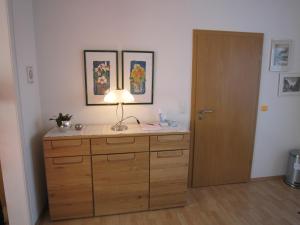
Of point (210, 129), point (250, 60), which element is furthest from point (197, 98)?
point (250, 60)

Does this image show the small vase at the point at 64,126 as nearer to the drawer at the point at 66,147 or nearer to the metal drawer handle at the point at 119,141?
the drawer at the point at 66,147

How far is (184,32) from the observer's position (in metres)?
2.37

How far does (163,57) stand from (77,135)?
4.33ft

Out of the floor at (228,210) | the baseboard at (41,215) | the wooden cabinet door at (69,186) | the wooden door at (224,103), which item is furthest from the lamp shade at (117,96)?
the baseboard at (41,215)

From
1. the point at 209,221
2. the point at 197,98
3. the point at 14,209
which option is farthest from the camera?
the point at 197,98

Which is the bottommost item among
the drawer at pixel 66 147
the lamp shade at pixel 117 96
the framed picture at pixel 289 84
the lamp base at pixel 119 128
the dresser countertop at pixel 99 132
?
the drawer at pixel 66 147

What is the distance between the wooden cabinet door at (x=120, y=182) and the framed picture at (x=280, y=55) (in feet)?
6.83

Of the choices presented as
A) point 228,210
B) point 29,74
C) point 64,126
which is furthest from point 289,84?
point 29,74

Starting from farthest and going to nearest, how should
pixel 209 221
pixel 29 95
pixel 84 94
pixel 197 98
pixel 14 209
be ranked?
pixel 197 98 < pixel 84 94 < pixel 209 221 < pixel 29 95 < pixel 14 209

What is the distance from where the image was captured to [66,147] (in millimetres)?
1908

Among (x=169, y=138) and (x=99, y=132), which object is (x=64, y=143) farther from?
(x=169, y=138)

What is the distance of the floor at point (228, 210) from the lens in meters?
2.07

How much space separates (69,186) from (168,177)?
102 cm

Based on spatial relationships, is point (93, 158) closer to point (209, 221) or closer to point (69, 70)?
point (69, 70)
